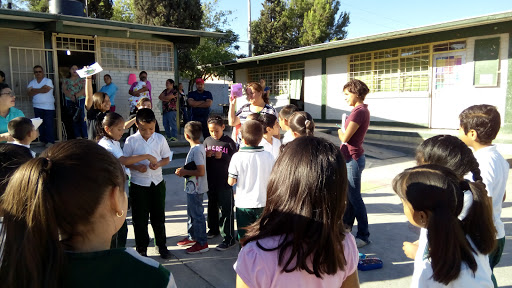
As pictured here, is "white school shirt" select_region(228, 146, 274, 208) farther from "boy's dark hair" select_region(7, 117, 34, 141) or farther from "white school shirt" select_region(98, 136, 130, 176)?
"boy's dark hair" select_region(7, 117, 34, 141)

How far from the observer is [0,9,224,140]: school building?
829cm

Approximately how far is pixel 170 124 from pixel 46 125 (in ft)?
9.48

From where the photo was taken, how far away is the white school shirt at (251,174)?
3434mm

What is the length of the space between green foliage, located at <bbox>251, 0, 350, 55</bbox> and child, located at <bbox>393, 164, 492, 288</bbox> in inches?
1306

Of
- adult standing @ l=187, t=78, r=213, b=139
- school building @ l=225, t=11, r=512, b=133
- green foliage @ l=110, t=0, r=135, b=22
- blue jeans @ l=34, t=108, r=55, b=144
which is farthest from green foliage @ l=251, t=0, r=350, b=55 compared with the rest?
blue jeans @ l=34, t=108, r=55, b=144

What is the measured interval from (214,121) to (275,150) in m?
0.79

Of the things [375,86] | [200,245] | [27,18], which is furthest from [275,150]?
[375,86]

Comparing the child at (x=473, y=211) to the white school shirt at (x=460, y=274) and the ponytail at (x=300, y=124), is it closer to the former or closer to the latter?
the white school shirt at (x=460, y=274)

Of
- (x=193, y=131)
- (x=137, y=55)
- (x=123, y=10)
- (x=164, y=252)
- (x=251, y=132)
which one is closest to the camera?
(x=251, y=132)

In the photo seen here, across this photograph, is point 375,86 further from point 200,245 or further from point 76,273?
point 76,273

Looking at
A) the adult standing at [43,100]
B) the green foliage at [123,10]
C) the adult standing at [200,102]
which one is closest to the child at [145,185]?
the adult standing at [200,102]

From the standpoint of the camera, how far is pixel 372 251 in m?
3.94

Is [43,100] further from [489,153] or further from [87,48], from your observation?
[489,153]

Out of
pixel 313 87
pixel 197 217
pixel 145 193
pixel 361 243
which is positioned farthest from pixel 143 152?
pixel 313 87
